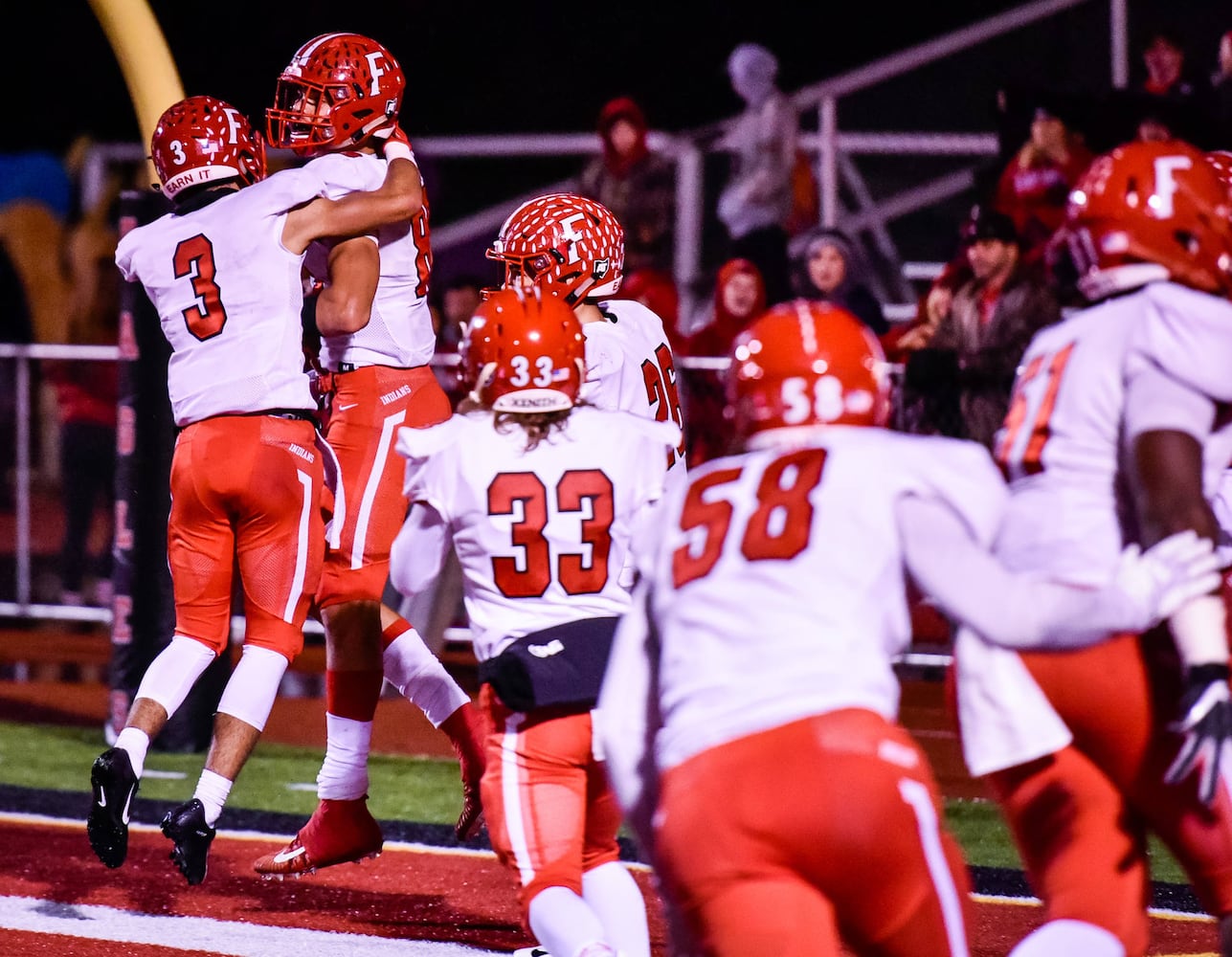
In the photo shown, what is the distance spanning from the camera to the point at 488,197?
16.4 meters

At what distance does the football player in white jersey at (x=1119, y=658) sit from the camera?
3.34m

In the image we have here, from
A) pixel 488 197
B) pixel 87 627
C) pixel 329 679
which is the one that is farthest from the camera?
pixel 488 197

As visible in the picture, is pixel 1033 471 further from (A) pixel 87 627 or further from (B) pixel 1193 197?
(A) pixel 87 627

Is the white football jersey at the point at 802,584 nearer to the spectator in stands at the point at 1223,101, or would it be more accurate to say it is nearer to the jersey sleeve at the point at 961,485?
the jersey sleeve at the point at 961,485

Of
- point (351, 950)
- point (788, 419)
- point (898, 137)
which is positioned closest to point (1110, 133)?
point (898, 137)

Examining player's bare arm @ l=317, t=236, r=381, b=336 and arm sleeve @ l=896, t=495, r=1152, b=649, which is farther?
player's bare arm @ l=317, t=236, r=381, b=336

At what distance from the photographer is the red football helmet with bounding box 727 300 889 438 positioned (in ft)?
10.6

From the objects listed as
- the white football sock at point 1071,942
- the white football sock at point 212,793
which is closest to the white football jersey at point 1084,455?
the white football sock at point 1071,942

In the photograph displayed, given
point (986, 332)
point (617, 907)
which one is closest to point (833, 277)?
point (986, 332)

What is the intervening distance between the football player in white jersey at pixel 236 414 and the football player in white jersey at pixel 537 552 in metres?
1.43

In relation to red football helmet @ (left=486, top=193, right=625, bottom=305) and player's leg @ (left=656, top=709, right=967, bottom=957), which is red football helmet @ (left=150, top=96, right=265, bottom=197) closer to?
red football helmet @ (left=486, top=193, right=625, bottom=305)

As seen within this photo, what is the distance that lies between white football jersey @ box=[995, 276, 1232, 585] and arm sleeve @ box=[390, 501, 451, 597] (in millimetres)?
1301

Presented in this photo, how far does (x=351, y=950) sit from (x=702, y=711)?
2371 mm

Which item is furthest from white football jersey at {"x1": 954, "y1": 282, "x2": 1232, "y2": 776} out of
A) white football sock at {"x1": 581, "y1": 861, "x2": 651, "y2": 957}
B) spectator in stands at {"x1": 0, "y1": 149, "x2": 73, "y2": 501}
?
spectator in stands at {"x1": 0, "y1": 149, "x2": 73, "y2": 501}
